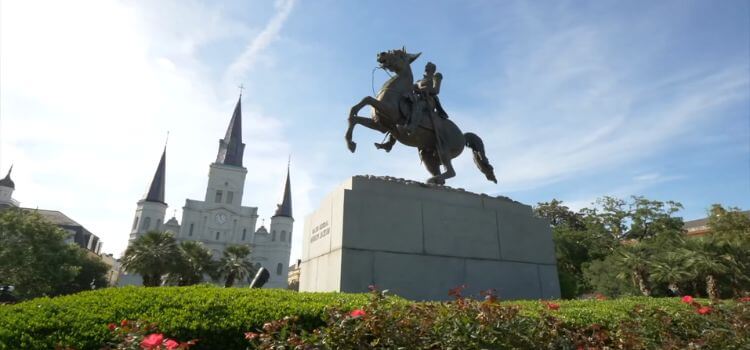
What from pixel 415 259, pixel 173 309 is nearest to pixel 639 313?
pixel 415 259

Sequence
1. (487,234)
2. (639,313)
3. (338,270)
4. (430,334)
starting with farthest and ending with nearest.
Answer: (487,234), (338,270), (639,313), (430,334)

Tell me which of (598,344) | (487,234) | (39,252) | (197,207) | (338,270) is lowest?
(598,344)

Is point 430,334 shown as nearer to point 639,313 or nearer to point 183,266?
point 639,313

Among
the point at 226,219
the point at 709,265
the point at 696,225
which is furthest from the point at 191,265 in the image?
the point at 696,225

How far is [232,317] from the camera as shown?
15.8ft

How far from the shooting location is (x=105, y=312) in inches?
182

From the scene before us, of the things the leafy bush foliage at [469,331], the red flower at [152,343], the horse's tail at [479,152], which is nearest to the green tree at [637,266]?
the horse's tail at [479,152]

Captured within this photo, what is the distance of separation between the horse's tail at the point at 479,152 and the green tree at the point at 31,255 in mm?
34176

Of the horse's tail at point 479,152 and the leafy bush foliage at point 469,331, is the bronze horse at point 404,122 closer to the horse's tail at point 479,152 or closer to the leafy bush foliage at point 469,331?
the horse's tail at point 479,152

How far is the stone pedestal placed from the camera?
25.1 ft

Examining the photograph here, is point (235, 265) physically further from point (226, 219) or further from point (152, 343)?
point (226, 219)

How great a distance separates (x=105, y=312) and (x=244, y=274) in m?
40.8

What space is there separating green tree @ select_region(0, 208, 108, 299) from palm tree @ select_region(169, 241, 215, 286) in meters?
7.82

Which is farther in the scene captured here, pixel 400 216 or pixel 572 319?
pixel 400 216
